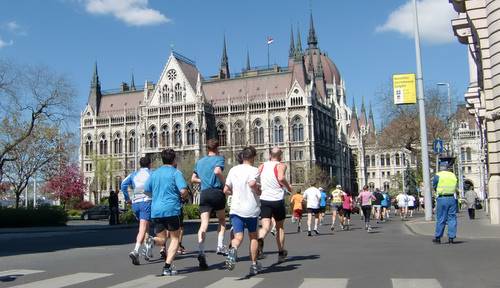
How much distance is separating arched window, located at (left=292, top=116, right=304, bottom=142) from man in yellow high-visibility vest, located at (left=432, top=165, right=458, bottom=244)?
88324 mm

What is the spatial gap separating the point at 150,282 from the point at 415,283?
358cm

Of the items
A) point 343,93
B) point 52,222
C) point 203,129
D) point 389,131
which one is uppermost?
point 343,93

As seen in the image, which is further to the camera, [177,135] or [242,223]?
[177,135]

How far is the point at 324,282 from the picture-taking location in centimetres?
777

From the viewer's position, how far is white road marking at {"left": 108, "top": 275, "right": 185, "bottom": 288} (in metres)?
7.89

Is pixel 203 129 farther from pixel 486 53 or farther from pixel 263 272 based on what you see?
pixel 263 272

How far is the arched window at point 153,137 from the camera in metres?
105

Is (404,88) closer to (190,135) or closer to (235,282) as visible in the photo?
(235,282)

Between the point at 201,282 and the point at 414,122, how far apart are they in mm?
39190

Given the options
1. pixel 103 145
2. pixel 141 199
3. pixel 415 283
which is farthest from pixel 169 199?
pixel 103 145

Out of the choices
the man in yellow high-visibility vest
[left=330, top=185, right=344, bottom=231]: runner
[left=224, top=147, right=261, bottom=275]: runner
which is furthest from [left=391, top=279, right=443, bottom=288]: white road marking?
[left=330, top=185, right=344, bottom=231]: runner

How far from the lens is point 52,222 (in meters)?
33.1

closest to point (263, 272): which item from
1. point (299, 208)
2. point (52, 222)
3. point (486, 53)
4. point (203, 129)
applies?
point (299, 208)

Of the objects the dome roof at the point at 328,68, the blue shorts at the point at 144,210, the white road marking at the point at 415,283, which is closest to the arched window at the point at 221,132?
the dome roof at the point at 328,68
